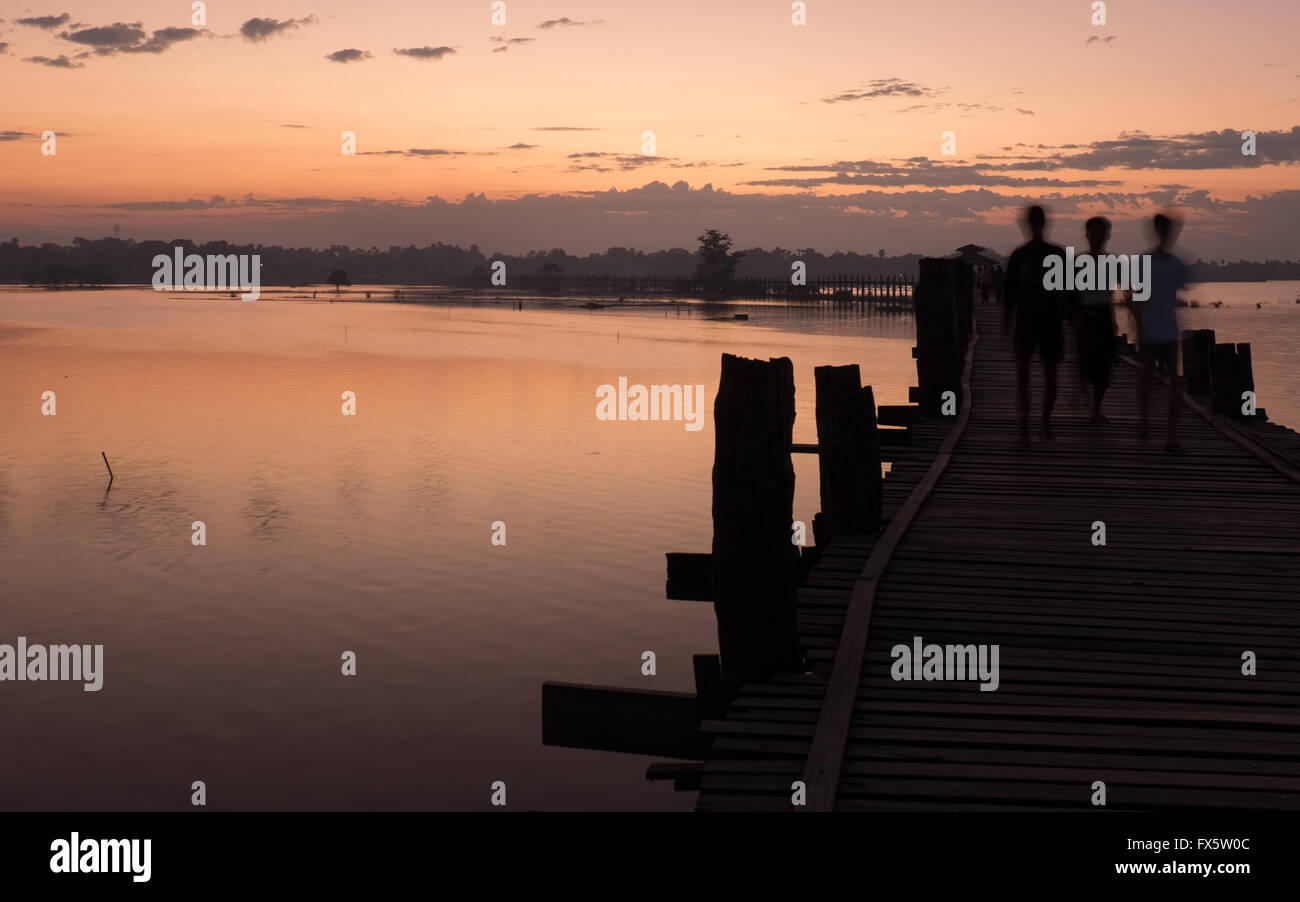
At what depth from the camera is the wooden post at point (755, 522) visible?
5656 millimetres

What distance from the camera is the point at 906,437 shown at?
40.2ft

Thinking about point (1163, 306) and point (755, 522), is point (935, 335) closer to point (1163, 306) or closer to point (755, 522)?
point (1163, 306)

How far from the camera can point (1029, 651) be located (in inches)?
231

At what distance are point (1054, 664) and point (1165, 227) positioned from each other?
6.03 meters

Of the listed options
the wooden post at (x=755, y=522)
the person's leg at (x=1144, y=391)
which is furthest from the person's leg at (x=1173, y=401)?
the wooden post at (x=755, y=522)

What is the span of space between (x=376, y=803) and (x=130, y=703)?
143 inches

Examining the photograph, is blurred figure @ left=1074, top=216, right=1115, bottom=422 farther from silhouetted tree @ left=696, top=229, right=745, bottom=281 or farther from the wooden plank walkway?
silhouetted tree @ left=696, top=229, right=745, bottom=281

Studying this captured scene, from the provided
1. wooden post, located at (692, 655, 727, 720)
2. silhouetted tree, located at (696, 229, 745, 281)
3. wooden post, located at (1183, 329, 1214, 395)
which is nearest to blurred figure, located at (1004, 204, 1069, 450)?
wooden post, located at (692, 655, 727, 720)

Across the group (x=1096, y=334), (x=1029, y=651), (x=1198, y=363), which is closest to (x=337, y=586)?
(x=1096, y=334)

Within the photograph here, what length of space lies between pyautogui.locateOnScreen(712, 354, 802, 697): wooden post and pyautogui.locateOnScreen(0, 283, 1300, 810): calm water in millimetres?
5018

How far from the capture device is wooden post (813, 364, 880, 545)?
845cm
